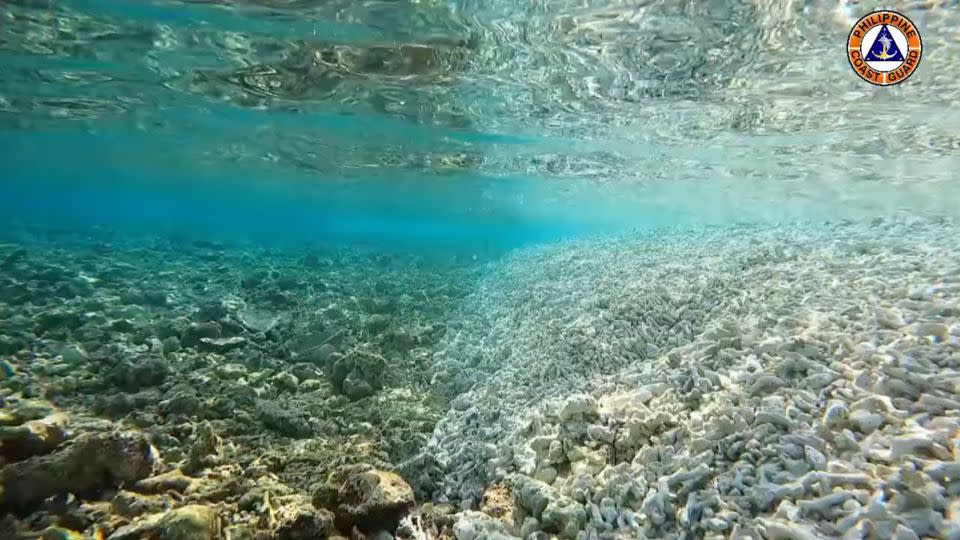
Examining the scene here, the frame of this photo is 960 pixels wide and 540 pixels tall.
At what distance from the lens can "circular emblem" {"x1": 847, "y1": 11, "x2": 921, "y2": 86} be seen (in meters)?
8.84

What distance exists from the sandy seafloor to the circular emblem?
12.0ft

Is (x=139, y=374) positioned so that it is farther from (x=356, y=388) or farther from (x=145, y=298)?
(x=145, y=298)

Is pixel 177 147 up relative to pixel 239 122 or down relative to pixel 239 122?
down

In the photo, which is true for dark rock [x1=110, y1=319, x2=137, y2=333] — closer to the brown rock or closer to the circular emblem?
the brown rock

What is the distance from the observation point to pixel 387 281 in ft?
53.8

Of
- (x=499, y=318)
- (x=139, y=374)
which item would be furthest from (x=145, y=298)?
(x=499, y=318)

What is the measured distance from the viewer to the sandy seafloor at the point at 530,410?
3.49 metres

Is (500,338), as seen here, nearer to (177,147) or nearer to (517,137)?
(517,137)

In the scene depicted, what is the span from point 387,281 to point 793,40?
12598mm

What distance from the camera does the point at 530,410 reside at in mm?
6051

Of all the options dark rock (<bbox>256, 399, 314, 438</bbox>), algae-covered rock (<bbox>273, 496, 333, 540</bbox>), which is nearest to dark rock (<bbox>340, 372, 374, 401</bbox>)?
dark rock (<bbox>256, 399, 314, 438</bbox>)

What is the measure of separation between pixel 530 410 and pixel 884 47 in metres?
10.5

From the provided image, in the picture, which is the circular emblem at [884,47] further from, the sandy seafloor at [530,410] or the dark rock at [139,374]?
the dark rock at [139,374]

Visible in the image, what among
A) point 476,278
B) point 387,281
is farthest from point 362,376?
point 476,278
